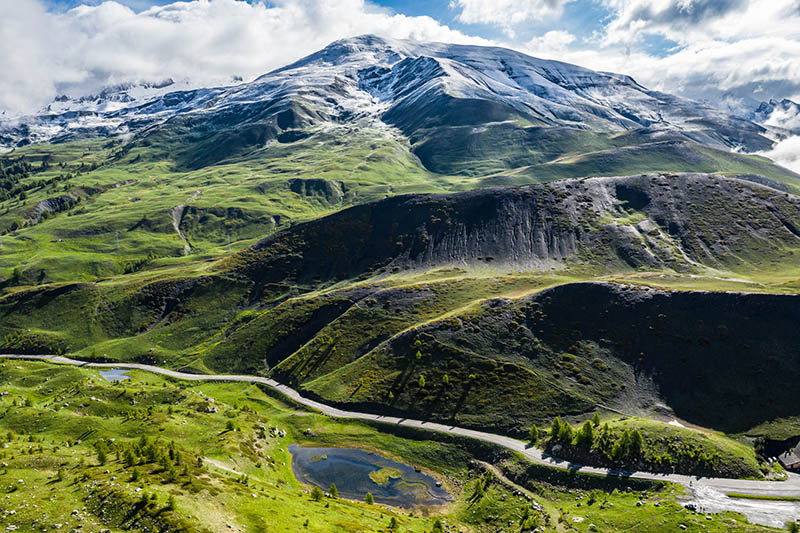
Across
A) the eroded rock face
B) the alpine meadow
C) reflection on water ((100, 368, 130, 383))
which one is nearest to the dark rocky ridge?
the alpine meadow

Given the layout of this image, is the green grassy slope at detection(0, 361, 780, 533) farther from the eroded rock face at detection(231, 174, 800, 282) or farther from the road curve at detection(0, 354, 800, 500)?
the eroded rock face at detection(231, 174, 800, 282)

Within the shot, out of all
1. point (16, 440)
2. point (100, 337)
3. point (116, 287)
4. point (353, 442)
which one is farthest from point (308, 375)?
point (116, 287)

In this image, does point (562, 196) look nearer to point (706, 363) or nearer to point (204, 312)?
point (706, 363)

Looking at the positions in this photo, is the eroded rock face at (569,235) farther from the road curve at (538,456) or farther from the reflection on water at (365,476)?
the reflection on water at (365,476)

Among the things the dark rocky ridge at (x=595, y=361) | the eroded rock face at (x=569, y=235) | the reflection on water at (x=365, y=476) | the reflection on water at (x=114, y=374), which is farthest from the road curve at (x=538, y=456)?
the eroded rock face at (x=569, y=235)

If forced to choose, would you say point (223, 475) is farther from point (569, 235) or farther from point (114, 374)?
point (569, 235)
